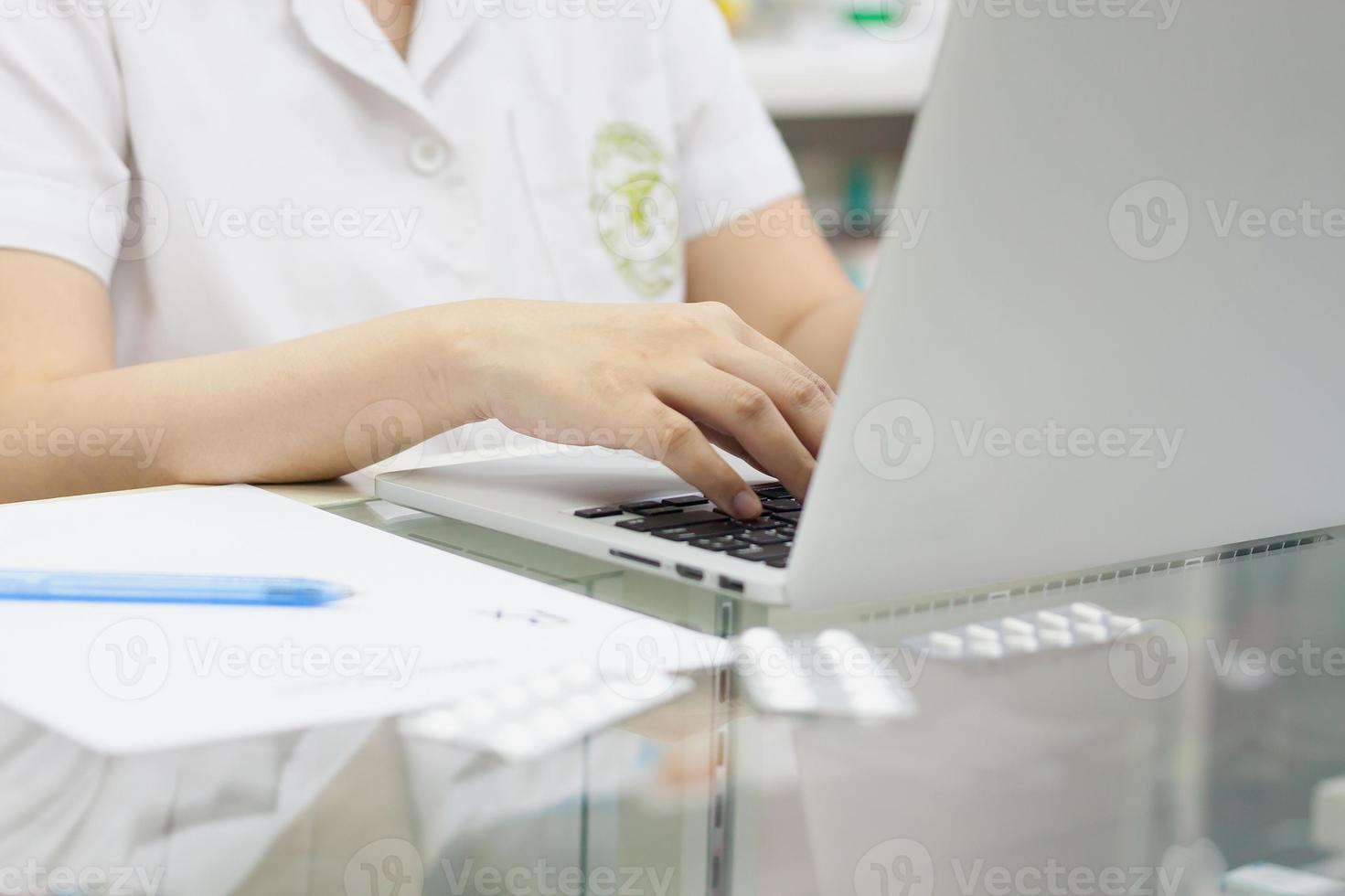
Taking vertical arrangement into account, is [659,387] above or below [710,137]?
below

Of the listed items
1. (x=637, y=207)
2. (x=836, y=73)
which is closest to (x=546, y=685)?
(x=637, y=207)

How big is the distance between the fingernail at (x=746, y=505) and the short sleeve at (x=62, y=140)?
497 millimetres

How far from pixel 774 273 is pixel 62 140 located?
549 millimetres

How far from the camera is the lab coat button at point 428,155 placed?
0.85m

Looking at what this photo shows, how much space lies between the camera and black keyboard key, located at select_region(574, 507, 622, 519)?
45 cm

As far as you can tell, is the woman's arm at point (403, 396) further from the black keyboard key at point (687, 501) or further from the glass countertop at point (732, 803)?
the glass countertop at point (732, 803)

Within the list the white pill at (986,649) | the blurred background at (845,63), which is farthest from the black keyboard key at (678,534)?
the blurred background at (845,63)

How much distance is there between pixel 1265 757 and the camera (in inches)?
12.5

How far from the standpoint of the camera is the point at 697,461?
457mm

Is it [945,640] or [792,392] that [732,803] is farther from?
[792,392]

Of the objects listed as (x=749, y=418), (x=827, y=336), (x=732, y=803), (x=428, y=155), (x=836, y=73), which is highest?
(x=836, y=73)

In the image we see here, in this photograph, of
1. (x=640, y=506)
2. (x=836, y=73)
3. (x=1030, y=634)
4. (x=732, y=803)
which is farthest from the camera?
(x=836, y=73)

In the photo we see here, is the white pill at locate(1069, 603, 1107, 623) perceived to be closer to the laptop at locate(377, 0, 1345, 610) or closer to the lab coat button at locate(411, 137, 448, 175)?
the laptop at locate(377, 0, 1345, 610)

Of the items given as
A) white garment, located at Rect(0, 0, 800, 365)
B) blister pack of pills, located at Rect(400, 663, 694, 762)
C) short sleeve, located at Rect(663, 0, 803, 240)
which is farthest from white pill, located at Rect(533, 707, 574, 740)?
short sleeve, located at Rect(663, 0, 803, 240)
